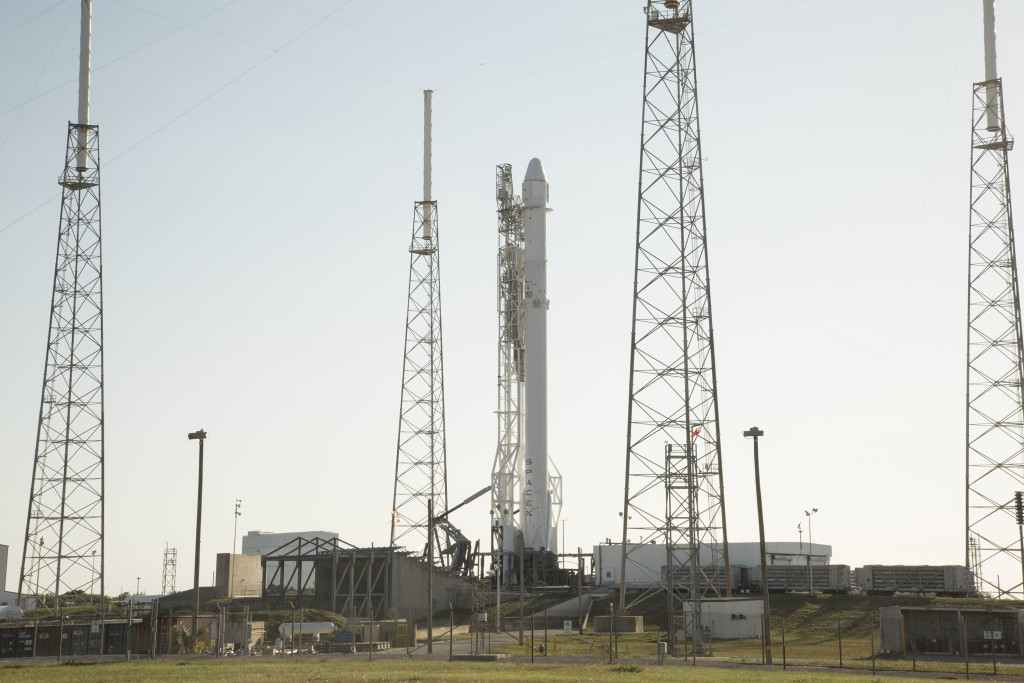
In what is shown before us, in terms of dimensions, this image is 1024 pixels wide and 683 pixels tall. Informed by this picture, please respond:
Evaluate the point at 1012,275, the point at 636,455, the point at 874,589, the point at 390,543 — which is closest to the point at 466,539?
the point at 390,543

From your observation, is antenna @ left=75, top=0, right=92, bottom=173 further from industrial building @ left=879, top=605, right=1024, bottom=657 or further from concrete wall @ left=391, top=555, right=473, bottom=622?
industrial building @ left=879, top=605, right=1024, bottom=657

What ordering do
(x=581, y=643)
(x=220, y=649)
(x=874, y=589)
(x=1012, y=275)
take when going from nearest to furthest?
(x=220, y=649), (x=581, y=643), (x=1012, y=275), (x=874, y=589)

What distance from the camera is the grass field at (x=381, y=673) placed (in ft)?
106

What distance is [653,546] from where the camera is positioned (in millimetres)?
85438

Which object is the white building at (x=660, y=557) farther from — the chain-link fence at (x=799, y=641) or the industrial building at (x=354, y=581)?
the industrial building at (x=354, y=581)

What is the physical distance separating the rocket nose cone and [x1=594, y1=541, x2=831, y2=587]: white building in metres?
28.2

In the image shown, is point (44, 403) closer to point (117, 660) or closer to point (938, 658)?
point (117, 660)

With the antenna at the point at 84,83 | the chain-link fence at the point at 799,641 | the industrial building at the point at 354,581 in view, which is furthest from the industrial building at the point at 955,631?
the antenna at the point at 84,83

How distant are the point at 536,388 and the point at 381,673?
168 ft

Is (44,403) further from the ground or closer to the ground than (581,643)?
further from the ground

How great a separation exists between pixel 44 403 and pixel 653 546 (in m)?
44.5

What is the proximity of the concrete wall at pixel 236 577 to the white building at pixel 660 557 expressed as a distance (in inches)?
1017

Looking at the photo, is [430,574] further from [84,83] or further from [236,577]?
[236,577]

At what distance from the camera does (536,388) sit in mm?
84625
